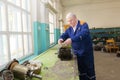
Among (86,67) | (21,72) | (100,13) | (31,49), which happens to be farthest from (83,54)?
(100,13)

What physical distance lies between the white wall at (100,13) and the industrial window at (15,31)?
7846 millimetres

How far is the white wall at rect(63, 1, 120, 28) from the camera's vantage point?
416 inches

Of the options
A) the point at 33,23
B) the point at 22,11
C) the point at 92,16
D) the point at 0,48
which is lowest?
the point at 0,48

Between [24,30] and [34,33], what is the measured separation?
483 mm

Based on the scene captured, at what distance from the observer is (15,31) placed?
2.97m

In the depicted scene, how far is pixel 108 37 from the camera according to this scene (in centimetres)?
1017

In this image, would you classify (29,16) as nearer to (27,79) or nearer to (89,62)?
(89,62)

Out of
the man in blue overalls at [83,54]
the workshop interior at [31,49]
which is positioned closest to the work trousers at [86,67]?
the man in blue overalls at [83,54]

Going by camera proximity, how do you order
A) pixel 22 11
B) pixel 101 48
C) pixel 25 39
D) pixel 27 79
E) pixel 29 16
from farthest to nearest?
1. pixel 101 48
2. pixel 29 16
3. pixel 25 39
4. pixel 22 11
5. pixel 27 79

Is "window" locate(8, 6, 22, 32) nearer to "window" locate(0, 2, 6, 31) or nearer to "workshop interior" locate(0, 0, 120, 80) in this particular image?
"workshop interior" locate(0, 0, 120, 80)

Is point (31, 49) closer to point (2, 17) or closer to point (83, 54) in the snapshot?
point (2, 17)

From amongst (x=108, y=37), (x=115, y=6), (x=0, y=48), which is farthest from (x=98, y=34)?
(x=0, y=48)

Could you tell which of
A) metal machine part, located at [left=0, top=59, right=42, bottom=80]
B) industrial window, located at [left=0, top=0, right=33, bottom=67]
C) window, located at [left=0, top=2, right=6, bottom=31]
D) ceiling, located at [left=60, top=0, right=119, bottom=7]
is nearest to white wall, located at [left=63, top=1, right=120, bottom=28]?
ceiling, located at [left=60, top=0, right=119, bottom=7]

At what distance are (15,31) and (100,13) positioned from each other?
9.18 metres
